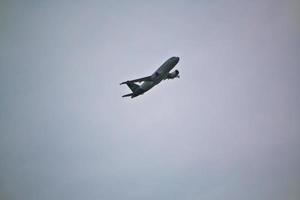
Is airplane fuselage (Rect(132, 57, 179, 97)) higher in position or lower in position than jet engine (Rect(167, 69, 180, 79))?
lower

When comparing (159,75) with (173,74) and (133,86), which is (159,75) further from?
(173,74)

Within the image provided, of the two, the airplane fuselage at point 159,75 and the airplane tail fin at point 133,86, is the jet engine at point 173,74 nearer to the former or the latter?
the airplane fuselage at point 159,75

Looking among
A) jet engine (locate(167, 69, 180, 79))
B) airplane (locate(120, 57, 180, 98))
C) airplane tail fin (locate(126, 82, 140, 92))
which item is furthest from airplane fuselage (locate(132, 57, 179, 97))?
jet engine (locate(167, 69, 180, 79))

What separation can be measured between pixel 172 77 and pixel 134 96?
50.0 ft

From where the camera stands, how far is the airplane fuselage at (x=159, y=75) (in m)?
105

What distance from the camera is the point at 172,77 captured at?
11662 cm

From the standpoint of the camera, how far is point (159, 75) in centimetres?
10500

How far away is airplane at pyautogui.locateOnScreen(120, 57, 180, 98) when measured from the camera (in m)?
105

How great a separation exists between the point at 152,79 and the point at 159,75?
2.40 m

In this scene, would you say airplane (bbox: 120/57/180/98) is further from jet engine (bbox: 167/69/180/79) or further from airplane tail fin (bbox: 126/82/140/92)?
jet engine (bbox: 167/69/180/79)

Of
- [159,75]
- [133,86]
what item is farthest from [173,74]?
[133,86]

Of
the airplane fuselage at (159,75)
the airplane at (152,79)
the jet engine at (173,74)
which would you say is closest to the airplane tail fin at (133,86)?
the airplane at (152,79)

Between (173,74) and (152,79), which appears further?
(173,74)

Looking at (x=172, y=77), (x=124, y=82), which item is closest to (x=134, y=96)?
(x=124, y=82)
